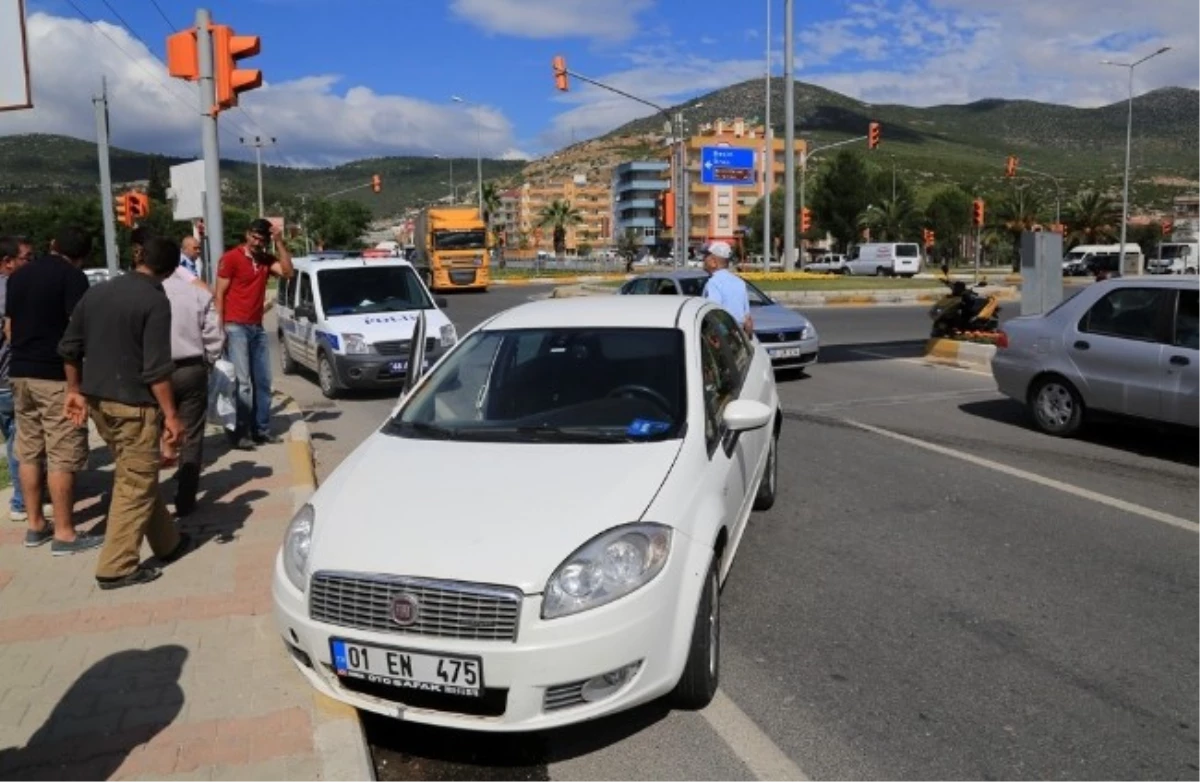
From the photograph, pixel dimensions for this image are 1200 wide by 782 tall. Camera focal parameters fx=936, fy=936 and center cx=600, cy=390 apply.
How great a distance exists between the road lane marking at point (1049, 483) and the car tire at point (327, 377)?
20.7 feet

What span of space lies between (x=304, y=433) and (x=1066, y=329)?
23.1ft

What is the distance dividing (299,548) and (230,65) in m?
5.81

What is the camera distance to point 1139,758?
3.28 meters

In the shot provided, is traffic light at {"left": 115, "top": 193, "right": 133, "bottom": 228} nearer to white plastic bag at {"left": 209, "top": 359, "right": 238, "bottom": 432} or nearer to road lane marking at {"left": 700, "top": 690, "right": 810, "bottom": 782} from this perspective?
white plastic bag at {"left": 209, "top": 359, "right": 238, "bottom": 432}

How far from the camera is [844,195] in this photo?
79.0 meters

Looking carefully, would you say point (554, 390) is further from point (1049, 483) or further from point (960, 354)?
point (960, 354)

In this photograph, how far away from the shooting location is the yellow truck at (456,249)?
39000 mm

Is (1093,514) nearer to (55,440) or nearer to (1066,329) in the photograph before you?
(1066,329)

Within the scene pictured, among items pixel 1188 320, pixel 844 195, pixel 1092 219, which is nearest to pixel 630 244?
pixel 844 195

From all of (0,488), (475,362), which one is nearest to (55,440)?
(0,488)

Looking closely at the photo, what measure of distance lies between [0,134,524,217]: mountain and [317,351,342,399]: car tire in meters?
45.4

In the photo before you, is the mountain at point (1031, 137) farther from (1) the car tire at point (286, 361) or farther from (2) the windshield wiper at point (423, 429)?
(2) the windshield wiper at point (423, 429)

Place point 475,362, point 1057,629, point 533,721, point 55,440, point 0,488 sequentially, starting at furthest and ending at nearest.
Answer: point 0,488
point 55,440
point 475,362
point 1057,629
point 533,721

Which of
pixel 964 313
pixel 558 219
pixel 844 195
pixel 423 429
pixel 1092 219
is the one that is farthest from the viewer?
pixel 558 219
